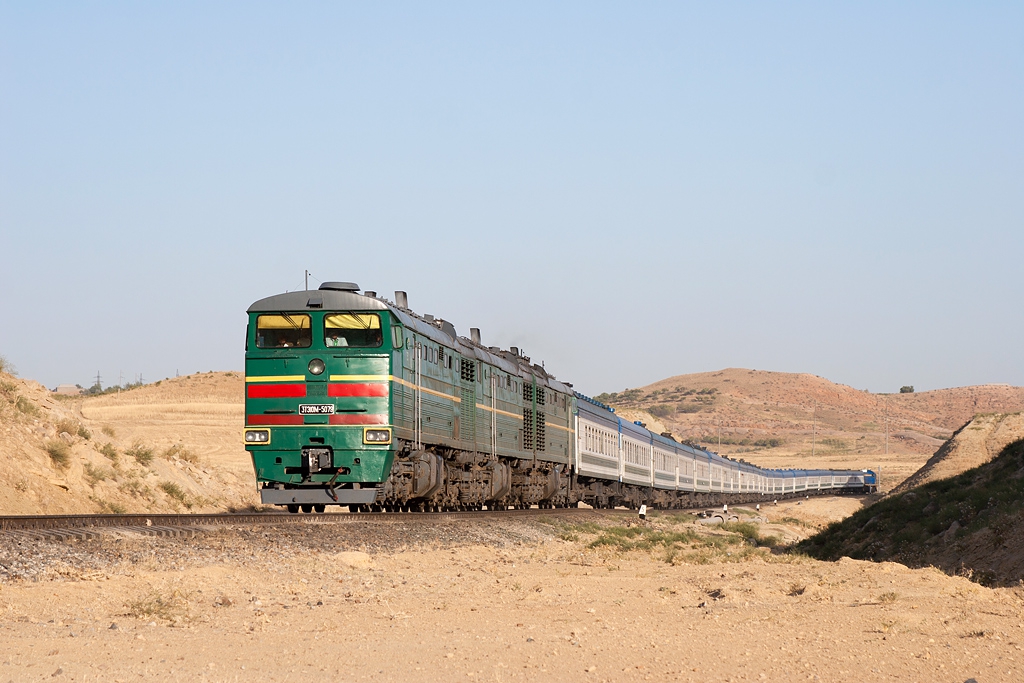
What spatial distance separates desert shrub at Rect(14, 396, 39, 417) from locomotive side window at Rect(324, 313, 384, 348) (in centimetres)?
1410

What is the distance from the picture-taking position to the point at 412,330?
22.5 m

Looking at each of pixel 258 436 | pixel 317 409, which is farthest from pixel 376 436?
pixel 258 436

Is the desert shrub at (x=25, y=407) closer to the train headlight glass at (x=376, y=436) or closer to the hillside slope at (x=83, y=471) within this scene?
the hillside slope at (x=83, y=471)

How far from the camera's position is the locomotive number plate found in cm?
2105

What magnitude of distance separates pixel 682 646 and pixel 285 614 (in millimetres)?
4495

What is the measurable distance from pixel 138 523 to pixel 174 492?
1467cm

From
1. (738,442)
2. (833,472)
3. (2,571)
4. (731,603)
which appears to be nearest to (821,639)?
(731,603)

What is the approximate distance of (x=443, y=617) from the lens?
1287cm

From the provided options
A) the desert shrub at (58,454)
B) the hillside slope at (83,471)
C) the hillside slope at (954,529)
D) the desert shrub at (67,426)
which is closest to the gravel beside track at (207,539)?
the hillside slope at (954,529)

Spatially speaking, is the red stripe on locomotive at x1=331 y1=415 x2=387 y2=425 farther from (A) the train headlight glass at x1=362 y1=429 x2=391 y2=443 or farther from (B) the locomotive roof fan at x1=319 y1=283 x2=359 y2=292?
(B) the locomotive roof fan at x1=319 y1=283 x2=359 y2=292

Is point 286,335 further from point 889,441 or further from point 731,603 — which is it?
point 889,441

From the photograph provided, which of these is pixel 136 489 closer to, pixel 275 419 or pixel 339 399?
pixel 275 419

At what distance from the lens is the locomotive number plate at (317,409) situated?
69.1ft

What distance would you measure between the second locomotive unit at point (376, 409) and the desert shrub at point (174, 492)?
892 centimetres
